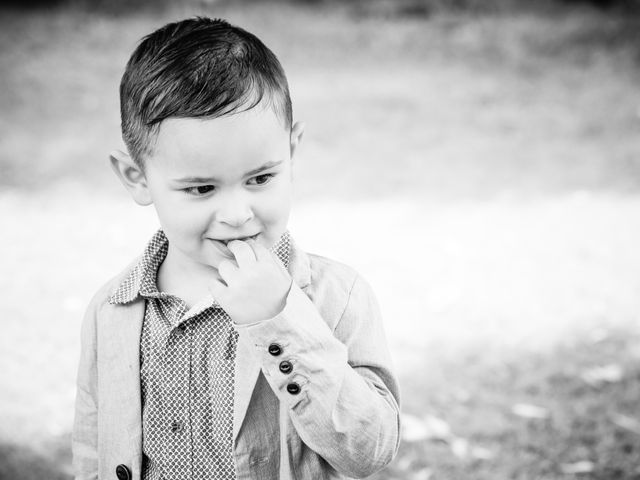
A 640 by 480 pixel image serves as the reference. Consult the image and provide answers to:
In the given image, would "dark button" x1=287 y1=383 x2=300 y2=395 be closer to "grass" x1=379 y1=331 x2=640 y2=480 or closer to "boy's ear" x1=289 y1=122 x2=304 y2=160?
"boy's ear" x1=289 y1=122 x2=304 y2=160

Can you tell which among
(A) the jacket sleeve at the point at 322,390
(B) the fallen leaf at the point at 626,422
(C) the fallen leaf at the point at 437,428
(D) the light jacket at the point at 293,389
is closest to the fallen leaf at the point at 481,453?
(C) the fallen leaf at the point at 437,428

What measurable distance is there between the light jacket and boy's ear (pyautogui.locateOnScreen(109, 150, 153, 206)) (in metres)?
0.22

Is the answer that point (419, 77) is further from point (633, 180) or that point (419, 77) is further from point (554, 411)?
point (554, 411)

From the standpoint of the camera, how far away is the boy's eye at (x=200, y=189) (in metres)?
1.44

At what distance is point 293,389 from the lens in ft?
4.56

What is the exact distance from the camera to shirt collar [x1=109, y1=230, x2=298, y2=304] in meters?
1.65

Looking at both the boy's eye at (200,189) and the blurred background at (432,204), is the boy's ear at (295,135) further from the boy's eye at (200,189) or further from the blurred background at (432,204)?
the blurred background at (432,204)

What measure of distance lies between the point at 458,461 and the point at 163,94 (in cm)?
218

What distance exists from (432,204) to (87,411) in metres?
4.04

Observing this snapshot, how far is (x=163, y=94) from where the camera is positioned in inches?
55.9

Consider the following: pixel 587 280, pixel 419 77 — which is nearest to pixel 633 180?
pixel 587 280

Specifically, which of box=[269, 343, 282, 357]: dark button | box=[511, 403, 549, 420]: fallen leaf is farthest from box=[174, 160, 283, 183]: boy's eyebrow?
box=[511, 403, 549, 420]: fallen leaf

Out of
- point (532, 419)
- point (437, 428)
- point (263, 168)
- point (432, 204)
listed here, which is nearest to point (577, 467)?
point (532, 419)

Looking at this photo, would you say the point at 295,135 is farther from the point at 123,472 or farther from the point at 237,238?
the point at 123,472
